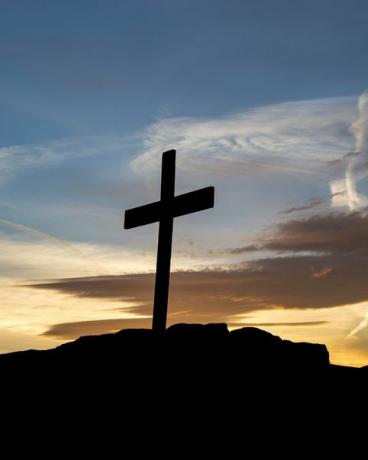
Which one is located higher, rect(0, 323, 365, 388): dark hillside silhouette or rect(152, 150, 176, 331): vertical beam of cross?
rect(152, 150, 176, 331): vertical beam of cross

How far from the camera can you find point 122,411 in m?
8.52

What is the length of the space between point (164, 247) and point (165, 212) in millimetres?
732

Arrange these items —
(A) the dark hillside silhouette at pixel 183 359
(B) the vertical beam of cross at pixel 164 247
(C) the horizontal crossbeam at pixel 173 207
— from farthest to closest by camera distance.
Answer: (C) the horizontal crossbeam at pixel 173 207
(B) the vertical beam of cross at pixel 164 247
(A) the dark hillside silhouette at pixel 183 359

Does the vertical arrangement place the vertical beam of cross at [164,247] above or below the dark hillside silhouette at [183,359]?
above

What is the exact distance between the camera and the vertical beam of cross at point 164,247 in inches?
459

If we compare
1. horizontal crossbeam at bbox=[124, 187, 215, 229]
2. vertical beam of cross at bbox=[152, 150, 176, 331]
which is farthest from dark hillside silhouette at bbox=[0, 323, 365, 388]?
horizontal crossbeam at bbox=[124, 187, 215, 229]

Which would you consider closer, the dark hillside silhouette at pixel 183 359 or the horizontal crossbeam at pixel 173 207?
the dark hillside silhouette at pixel 183 359

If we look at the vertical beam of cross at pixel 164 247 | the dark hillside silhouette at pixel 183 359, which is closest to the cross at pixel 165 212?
the vertical beam of cross at pixel 164 247

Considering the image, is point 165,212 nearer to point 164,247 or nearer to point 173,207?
point 173,207

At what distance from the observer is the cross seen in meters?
11.7

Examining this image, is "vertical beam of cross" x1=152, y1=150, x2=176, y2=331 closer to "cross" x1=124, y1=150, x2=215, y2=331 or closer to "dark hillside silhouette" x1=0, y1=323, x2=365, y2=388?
"cross" x1=124, y1=150, x2=215, y2=331

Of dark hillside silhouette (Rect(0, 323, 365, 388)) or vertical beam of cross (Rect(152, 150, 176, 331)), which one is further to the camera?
vertical beam of cross (Rect(152, 150, 176, 331))

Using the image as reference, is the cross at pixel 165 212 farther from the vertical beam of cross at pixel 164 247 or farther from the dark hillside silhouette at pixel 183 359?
the dark hillside silhouette at pixel 183 359

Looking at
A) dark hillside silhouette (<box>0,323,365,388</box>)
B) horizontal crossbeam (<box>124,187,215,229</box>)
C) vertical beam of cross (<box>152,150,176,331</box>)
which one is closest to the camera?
dark hillside silhouette (<box>0,323,365,388</box>)
